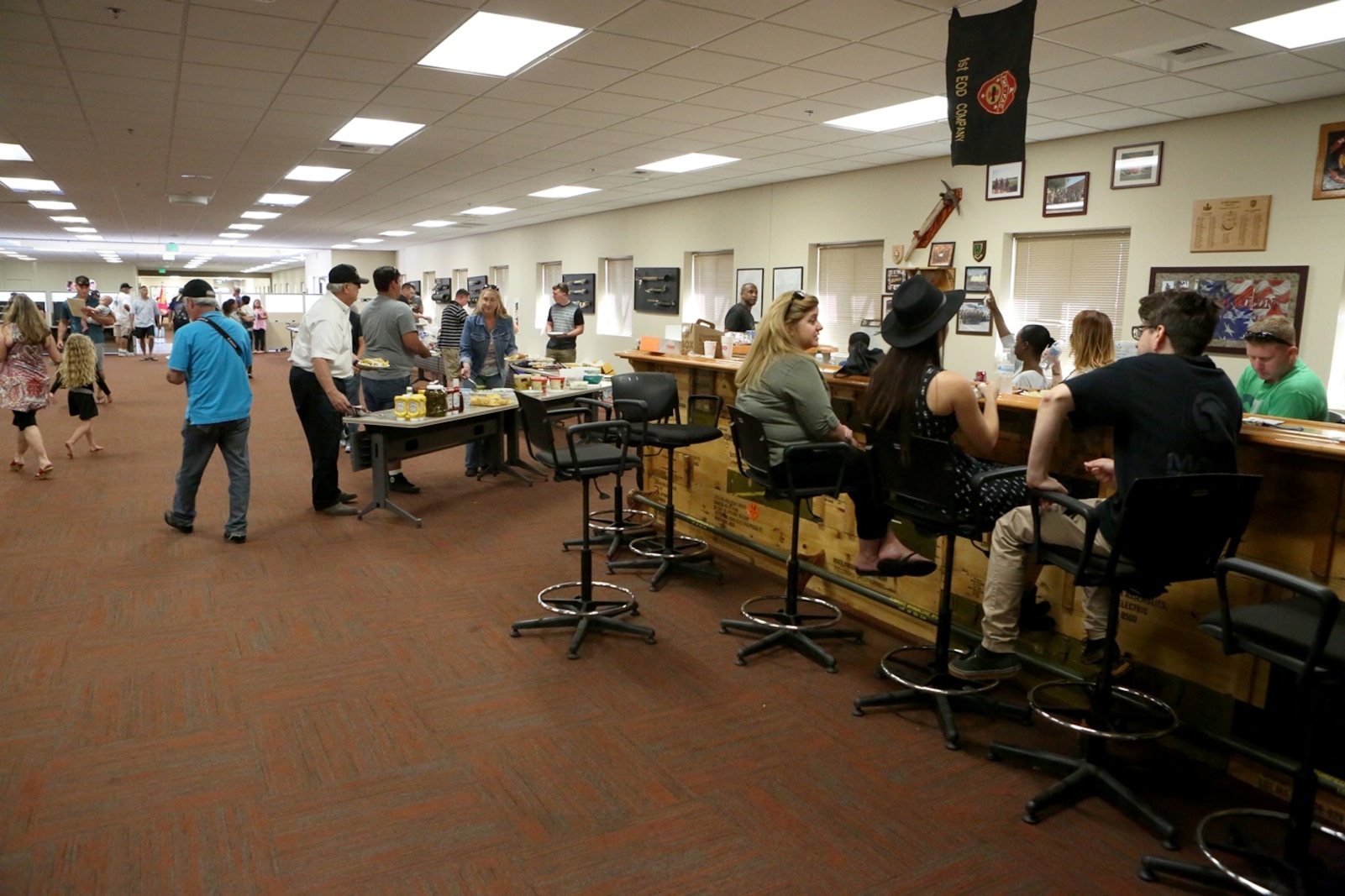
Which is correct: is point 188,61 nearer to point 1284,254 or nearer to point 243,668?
point 243,668

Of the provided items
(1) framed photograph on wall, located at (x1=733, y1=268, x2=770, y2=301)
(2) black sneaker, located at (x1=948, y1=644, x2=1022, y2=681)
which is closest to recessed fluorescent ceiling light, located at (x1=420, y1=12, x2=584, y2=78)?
(2) black sneaker, located at (x1=948, y1=644, x2=1022, y2=681)

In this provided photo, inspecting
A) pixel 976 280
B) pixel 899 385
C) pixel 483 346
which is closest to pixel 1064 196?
pixel 976 280

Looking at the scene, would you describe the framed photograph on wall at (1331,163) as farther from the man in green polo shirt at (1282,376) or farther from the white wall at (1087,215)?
the man in green polo shirt at (1282,376)

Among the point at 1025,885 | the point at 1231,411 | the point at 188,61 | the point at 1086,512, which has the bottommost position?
the point at 1025,885

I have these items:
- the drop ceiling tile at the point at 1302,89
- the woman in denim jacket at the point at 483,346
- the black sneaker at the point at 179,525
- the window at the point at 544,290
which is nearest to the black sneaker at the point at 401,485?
the woman in denim jacket at the point at 483,346

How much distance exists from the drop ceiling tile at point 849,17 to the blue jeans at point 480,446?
3.73 m

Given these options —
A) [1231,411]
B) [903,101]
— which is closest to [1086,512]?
[1231,411]

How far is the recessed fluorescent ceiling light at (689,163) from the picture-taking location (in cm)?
805

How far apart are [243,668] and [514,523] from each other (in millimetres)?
2355

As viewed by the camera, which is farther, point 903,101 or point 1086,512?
point 903,101

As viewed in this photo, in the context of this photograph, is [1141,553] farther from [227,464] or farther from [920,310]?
[227,464]

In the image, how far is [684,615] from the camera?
3941mm

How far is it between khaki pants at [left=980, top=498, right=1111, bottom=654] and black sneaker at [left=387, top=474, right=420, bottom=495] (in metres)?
4.58

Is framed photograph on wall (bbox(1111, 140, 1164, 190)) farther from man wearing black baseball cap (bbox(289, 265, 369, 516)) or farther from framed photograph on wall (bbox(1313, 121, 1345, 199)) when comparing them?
man wearing black baseball cap (bbox(289, 265, 369, 516))
